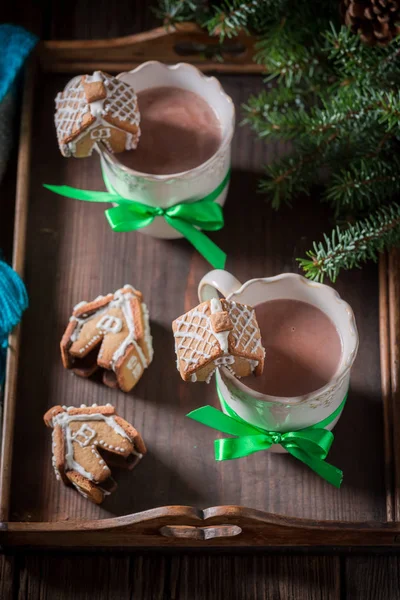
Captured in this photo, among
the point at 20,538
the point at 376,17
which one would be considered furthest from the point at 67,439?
the point at 376,17

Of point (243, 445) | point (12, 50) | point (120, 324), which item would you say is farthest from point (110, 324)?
point (12, 50)

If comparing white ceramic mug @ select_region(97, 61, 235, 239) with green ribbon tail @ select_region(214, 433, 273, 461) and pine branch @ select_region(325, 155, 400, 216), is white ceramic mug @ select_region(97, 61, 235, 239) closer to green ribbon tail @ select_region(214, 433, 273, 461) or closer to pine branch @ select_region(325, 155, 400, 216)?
pine branch @ select_region(325, 155, 400, 216)

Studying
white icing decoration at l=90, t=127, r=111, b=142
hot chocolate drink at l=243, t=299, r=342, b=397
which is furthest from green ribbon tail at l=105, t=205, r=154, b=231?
hot chocolate drink at l=243, t=299, r=342, b=397

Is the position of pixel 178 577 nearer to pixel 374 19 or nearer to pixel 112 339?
pixel 112 339

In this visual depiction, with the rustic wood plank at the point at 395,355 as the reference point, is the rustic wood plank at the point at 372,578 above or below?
below

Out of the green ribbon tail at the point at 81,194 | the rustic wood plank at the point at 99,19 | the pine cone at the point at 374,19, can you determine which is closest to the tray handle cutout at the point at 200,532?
the green ribbon tail at the point at 81,194

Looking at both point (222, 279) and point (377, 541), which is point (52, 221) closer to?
point (222, 279)

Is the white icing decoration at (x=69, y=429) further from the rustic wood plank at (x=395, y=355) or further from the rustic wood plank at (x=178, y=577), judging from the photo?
the rustic wood plank at (x=395, y=355)
